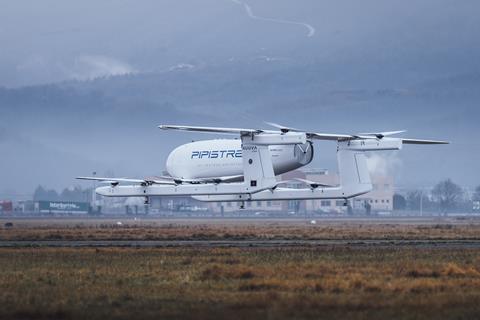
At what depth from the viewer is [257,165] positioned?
8881 cm

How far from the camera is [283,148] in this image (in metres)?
93.7

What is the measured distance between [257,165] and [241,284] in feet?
160

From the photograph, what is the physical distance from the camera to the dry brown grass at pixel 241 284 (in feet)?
107

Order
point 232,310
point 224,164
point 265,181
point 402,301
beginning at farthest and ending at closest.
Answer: point 224,164 < point 265,181 < point 402,301 < point 232,310

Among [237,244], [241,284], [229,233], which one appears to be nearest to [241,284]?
[241,284]

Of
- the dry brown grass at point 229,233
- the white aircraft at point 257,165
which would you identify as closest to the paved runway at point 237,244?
the dry brown grass at point 229,233

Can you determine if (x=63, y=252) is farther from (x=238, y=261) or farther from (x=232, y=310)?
(x=232, y=310)

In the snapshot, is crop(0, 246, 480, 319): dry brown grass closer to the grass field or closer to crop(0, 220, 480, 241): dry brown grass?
the grass field

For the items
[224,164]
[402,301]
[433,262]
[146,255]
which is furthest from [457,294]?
[224,164]

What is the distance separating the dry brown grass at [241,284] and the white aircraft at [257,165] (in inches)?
1191

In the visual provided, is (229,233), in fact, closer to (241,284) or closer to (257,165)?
(257,165)

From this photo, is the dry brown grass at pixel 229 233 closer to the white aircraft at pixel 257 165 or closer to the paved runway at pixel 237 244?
the white aircraft at pixel 257 165

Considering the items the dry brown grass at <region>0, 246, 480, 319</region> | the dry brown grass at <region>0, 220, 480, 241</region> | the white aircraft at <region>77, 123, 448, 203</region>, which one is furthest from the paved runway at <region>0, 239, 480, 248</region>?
the white aircraft at <region>77, 123, 448, 203</region>

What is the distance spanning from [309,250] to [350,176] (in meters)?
30.4
